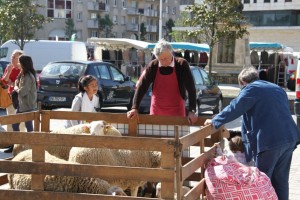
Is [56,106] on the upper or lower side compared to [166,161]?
lower

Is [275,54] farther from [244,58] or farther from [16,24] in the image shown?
[16,24]

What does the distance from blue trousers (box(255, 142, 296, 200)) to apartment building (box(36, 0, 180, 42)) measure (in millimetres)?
73374

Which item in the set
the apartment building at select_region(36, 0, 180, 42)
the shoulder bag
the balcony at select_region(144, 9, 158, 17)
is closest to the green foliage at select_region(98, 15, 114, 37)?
the apartment building at select_region(36, 0, 180, 42)

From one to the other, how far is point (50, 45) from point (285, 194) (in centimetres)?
2867

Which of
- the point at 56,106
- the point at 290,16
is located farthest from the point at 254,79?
the point at 290,16

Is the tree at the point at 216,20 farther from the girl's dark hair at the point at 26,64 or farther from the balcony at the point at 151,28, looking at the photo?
the balcony at the point at 151,28

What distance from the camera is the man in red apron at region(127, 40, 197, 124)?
22.9ft

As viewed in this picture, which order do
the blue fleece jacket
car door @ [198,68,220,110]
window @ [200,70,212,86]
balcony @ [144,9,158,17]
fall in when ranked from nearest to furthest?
1. the blue fleece jacket
2. car door @ [198,68,220,110]
3. window @ [200,70,212,86]
4. balcony @ [144,9,158,17]

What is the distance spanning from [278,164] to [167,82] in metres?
1.63

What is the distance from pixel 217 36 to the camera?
27547mm

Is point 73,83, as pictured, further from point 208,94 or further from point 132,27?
point 132,27

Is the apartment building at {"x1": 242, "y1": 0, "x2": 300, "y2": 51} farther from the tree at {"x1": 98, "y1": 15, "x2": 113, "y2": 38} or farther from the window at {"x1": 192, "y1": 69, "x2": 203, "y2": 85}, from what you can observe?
the window at {"x1": 192, "y1": 69, "x2": 203, "y2": 85}

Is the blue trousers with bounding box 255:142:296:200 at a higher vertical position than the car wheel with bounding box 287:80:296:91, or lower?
higher

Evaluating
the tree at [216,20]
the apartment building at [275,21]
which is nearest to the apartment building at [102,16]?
the apartment building at [275,21]
